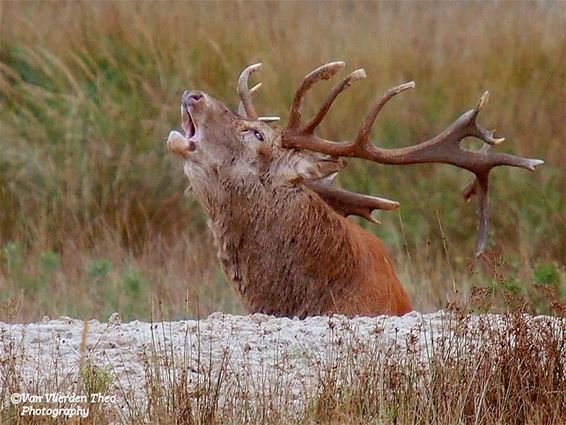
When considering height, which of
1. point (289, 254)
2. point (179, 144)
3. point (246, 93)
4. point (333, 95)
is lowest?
point (289, 254)

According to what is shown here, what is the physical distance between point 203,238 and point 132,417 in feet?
21.7

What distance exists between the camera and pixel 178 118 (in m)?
12.9

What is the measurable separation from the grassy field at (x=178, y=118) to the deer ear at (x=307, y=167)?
255 cm

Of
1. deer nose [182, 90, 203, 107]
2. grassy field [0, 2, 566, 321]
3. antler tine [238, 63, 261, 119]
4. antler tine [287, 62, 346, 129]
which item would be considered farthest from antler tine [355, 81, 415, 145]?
grassy field [0, 2, 566, 321]

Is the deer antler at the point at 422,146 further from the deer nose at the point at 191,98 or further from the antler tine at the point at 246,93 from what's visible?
the deer nose at the point at 191,98

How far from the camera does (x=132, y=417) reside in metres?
5.73

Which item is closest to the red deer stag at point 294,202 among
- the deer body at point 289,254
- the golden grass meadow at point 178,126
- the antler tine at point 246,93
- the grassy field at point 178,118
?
the deer body at point 289,254

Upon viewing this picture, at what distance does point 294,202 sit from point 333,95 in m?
0.60

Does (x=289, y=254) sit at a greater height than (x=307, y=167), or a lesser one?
lesser

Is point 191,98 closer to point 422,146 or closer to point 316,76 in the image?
point 316,76

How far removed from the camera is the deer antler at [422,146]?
8.18 m

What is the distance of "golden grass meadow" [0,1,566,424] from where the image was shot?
36.2 feet

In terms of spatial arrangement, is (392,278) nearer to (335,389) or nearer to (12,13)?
(335,389)

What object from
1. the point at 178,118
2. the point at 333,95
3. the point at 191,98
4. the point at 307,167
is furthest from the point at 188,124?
the point at 178,118
